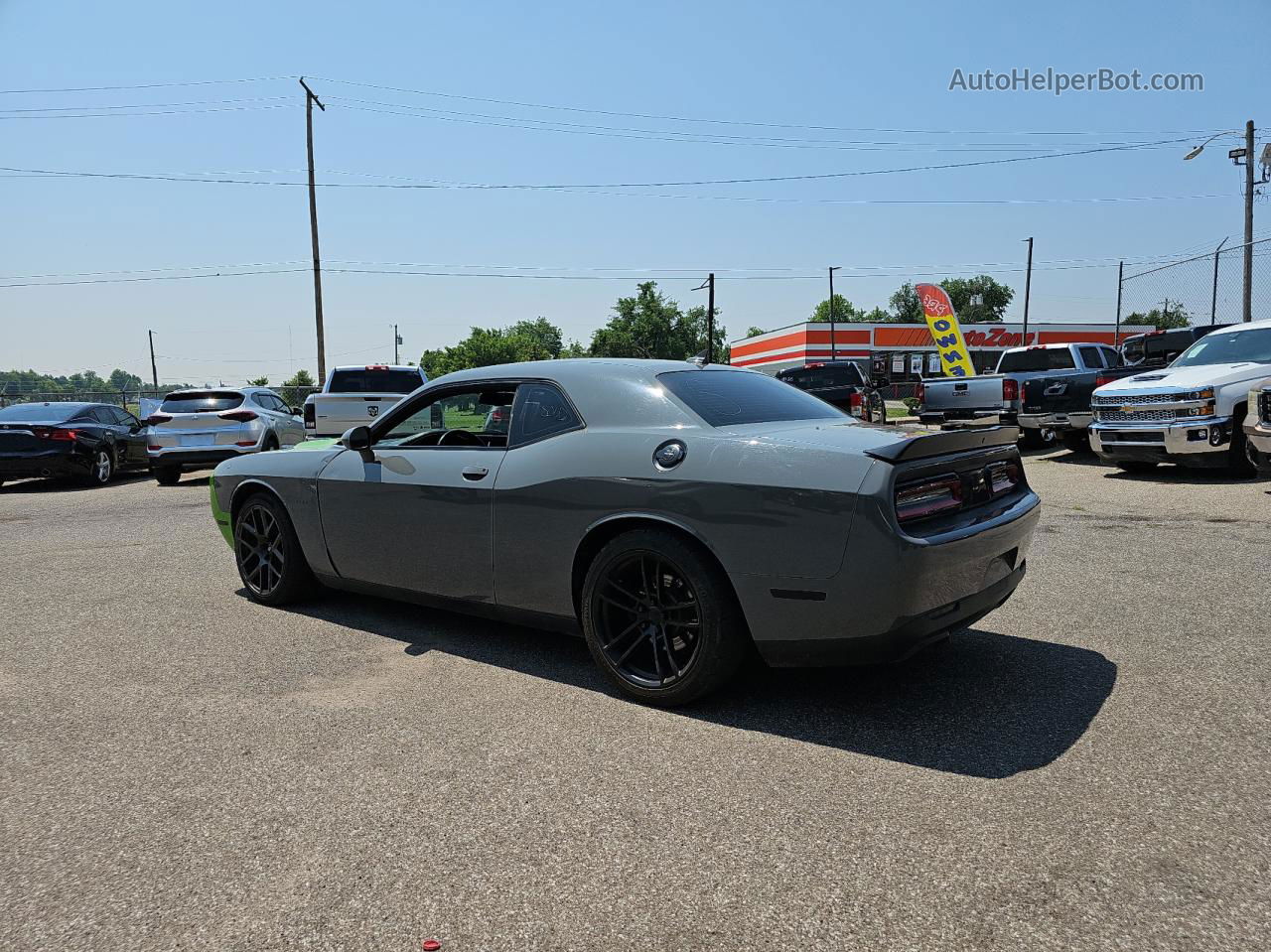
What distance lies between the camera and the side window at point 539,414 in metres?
4.02

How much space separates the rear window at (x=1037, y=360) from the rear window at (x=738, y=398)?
13.0 m

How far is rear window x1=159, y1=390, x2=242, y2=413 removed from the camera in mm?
13125

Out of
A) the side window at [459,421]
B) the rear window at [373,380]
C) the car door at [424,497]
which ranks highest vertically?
the rear window at [373,380]

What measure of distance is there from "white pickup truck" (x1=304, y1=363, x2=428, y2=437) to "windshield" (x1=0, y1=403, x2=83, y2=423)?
3.98 m

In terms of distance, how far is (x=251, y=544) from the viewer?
217 inches

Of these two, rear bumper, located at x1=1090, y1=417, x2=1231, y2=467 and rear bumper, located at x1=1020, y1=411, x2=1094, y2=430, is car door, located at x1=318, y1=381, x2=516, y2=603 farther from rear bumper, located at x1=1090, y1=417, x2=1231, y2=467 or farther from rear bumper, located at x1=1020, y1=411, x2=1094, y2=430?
rear bumper, located at x1=1020, y1=411, x2=1094, y2=430

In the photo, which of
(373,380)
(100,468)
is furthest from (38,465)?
(373,380)

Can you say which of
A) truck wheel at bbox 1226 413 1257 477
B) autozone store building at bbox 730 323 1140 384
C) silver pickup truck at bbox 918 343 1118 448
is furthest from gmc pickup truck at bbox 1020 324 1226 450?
autozone store building at bbox 730 323 1140 384

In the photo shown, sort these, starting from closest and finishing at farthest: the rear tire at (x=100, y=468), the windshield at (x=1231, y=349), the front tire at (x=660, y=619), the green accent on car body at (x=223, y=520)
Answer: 1. the front tire at (x=660, y=619)
2. the green accent on car body at (x=223, y=520)
3. the windshield at (x=1231, y=349)
4. the rear tire at (x=100, y=468)

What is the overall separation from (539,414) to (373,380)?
35.2 ft

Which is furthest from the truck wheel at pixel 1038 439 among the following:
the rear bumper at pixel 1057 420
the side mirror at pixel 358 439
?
the side mirror at pixel 358 439

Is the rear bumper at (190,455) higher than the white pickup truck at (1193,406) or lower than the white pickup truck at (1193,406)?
lower

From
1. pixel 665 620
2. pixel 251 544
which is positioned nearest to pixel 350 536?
pixel 251 544

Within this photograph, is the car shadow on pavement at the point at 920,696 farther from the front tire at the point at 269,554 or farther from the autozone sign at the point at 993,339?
the autozone sign at the point at 993,339
